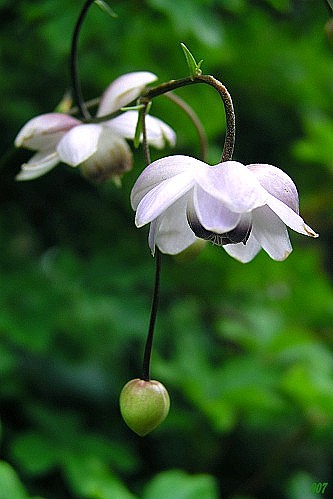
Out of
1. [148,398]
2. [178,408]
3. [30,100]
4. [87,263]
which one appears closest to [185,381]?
[178,408]

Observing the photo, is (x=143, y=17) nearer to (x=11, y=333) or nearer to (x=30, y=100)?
(x=30, y=100)

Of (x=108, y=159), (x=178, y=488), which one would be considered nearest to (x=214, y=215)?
(x=108, y=159)

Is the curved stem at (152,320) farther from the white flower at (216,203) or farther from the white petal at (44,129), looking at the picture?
the white petal at (44,129)

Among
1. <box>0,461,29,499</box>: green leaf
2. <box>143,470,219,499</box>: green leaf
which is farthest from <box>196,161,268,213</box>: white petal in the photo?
<box>143,470,219,499</box>: green leaf

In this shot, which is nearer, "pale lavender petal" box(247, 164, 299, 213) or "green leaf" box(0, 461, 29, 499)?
"pale lavender petal" box(247, 164, 299, 213)

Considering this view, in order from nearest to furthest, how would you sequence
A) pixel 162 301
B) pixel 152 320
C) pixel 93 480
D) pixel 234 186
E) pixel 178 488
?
1. pixel 234 186
2. pixel 152 320
3. pixel 178 488
4. pixel 93 480
5. pixel 162 301

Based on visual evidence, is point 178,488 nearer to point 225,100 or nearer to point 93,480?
point 93,480

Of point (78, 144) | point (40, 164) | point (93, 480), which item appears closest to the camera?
point (78, 144)

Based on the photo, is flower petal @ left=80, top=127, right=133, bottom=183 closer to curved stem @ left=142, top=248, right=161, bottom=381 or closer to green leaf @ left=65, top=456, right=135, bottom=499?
curved stem @ left=142, top=248, right=161, bottom=381
